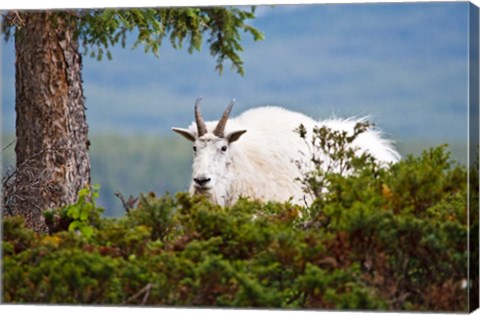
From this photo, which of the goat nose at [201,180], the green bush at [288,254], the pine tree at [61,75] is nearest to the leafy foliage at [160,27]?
the pine tree at [61,75]

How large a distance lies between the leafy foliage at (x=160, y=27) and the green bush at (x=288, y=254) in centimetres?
195

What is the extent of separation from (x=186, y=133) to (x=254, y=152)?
0.79 metres

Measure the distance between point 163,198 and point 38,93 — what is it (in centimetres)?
252

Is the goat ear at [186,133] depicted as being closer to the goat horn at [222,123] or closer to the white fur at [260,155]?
the white fur at [260,155]

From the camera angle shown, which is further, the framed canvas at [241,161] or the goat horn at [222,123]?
the goat horn at [222,123]

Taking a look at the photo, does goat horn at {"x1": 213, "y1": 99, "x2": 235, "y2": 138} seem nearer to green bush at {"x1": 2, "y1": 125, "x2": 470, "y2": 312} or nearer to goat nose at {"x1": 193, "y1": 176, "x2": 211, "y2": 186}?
goat nose at {"x1": 193, "y1": 176, "x2": 211, "y2": 186}

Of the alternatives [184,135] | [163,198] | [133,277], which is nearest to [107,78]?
[184,135]

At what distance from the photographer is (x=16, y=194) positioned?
8711mm

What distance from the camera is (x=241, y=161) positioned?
918cm

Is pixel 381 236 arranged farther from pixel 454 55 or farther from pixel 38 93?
pixel 38 93

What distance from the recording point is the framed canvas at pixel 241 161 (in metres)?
6.53

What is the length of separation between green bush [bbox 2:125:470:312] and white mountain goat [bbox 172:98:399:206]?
1552 millimetres

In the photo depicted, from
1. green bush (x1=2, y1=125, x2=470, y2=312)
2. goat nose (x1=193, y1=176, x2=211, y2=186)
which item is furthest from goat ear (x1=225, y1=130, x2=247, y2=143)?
green bush (x1=2, y1=125, x2=470, y2=312)

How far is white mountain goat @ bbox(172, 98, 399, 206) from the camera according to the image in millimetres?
8766
